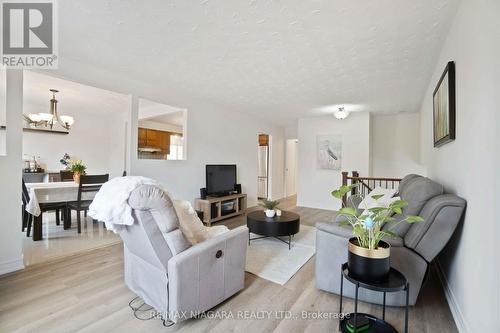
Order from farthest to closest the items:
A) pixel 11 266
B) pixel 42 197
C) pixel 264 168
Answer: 1. pixel 264 168
2. pixel 42 197
3. pixel 11 266

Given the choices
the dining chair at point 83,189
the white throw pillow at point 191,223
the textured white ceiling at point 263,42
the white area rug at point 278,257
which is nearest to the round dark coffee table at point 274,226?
the white area rug at point 278,257

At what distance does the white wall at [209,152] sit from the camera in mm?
3887

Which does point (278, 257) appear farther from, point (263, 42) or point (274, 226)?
point (263, 42)

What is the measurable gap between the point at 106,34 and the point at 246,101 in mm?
2713

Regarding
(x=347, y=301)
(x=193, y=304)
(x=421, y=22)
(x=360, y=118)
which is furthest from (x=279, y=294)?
(x=360, y=118)

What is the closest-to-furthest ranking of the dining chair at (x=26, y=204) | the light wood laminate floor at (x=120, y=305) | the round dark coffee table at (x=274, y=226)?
1. the light wood laminate floor at (x=120, y=305)
2. the round dark coffee table at (x=274, y=226)
3. the dining chair at (x=26, y=204)

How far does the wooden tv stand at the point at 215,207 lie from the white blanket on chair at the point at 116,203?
2.55 metres

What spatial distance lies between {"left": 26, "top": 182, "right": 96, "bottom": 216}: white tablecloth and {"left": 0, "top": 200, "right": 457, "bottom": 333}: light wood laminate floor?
97 cm

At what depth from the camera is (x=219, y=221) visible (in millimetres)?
4453

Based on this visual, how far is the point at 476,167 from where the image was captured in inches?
54.5

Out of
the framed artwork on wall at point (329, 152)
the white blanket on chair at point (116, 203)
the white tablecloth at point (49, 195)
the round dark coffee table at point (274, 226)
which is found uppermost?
the framed artwork on wall at point (329, 152)

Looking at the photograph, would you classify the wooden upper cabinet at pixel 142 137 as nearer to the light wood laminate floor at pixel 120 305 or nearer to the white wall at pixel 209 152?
the white wall at pixel 209 152
